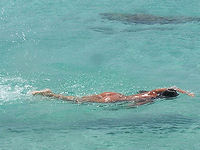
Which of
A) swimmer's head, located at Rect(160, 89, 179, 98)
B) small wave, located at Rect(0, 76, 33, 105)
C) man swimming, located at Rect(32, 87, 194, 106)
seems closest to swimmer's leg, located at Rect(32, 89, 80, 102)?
man swimming, located at Rect(32, 87, 194, 106)

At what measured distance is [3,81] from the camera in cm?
1202

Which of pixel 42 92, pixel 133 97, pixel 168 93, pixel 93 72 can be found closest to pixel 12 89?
pixel 42 92

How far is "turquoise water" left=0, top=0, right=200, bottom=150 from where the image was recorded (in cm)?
937

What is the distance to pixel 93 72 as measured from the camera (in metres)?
12.6

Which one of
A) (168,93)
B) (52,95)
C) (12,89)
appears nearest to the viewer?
(168,93)

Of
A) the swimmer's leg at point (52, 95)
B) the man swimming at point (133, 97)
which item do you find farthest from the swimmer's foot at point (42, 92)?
the man swimming at point (133, 97)

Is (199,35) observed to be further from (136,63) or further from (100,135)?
(100,135)

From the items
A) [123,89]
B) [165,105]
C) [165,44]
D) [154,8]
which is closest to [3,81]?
[123,89]

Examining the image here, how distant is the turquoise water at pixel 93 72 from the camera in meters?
9.37

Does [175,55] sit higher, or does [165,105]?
[175,55]

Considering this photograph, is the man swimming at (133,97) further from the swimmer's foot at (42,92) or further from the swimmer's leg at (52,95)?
the swimmer's foot at (42,92)

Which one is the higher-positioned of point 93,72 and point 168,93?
point 93,72

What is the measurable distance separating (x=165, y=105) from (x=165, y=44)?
4.20 meters

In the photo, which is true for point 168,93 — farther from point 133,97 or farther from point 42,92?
point 42,92
